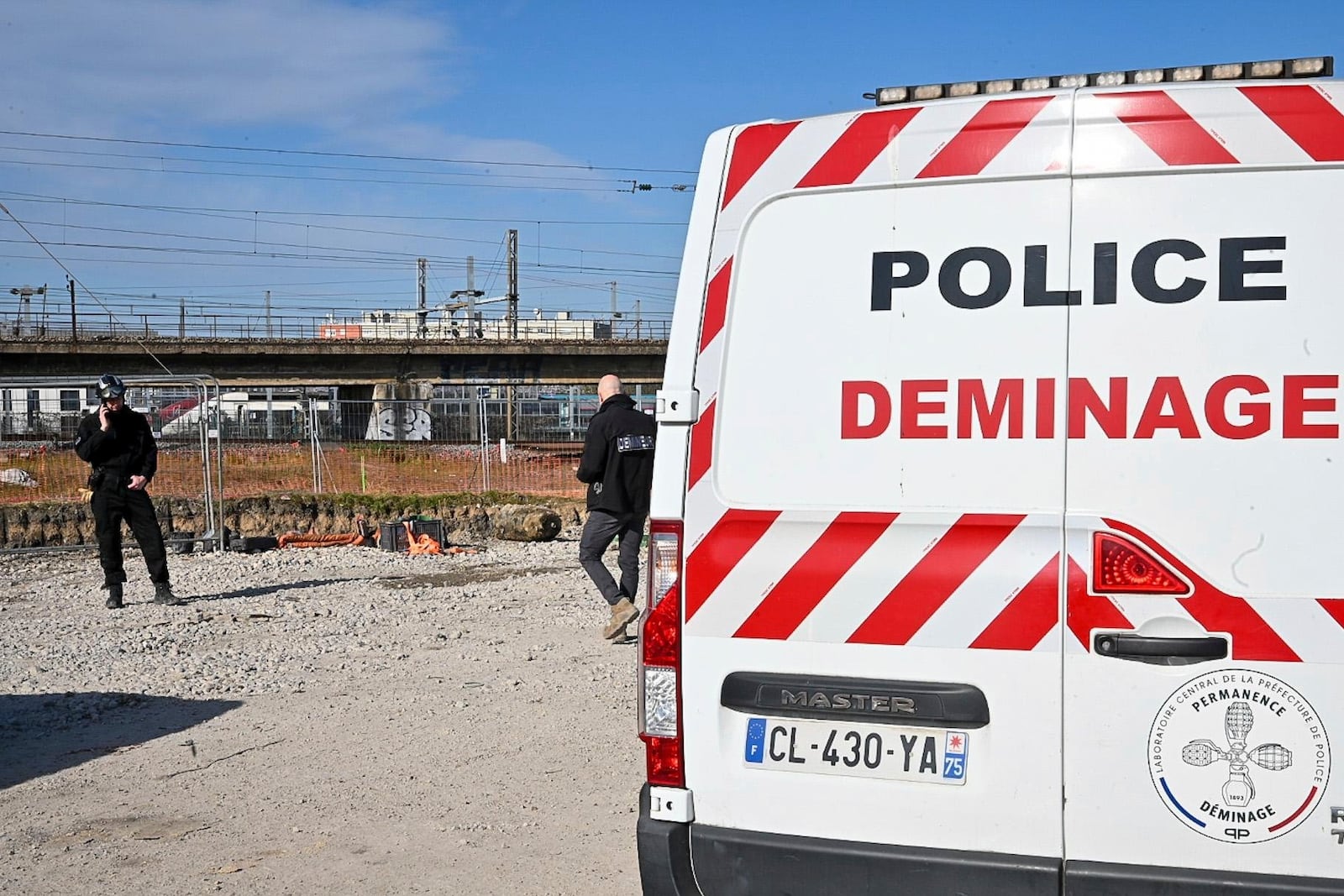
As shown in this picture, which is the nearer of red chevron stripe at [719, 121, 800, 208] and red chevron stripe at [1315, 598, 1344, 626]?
red chevron stripe at [1315, 598, 1344, 626]

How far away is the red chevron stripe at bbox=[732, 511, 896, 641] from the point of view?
318 centimetres

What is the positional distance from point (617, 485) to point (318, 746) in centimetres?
319

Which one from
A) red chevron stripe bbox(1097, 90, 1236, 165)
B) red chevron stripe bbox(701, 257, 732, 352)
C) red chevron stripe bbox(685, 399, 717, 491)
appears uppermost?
red chevron stripe bbox(1097, 90, 1236, 165)

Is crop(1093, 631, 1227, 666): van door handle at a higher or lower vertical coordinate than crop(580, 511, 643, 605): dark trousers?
higher

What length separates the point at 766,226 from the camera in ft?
11.0

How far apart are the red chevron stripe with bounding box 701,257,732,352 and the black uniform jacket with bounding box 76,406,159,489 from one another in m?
9.20

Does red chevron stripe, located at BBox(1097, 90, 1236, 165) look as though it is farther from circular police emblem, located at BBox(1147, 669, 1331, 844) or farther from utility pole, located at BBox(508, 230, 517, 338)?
utility pole, located at BBox(508, 230, 517, 338)

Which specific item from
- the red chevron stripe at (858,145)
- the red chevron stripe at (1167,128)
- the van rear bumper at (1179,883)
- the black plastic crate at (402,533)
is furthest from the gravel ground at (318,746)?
the black plastic crate at (402,533)

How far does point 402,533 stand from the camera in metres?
16.0

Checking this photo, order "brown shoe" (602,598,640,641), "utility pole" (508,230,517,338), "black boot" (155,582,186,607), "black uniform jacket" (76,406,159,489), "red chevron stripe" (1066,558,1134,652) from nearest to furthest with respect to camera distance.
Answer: "red chevron stripe" (1066,558,1134,652), "brown shoe" (602,598,640,641), "black uniform jacket" (76,406,159,489), "black boot" (155,582,186,607), "utility pole" (508,230,517,338)

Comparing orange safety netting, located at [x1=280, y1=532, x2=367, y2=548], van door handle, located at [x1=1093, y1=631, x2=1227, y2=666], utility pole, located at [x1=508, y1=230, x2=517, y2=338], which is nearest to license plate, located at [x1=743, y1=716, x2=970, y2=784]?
van door handle, located at [x1=1093, y1=631, x2=1227, y2=666]

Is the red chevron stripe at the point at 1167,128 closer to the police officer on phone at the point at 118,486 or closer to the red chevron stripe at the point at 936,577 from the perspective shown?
the red chevron stripe at the point at 936,577

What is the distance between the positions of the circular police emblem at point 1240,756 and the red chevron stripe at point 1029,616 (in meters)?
0.31

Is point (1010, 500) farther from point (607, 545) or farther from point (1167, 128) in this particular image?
point (607, 545)
